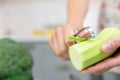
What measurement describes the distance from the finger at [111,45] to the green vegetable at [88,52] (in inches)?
0.5

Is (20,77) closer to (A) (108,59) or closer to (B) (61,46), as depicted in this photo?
(B) (61,46)

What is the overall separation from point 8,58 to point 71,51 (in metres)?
0.22

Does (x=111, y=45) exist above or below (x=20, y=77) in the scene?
above

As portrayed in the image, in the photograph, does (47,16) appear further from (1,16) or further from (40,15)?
(1,16)

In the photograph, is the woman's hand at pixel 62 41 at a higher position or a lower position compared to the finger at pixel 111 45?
lower

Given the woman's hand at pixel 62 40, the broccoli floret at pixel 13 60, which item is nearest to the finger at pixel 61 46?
the woman's hand at pixel 62 40

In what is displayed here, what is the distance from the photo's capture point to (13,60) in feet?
2.53

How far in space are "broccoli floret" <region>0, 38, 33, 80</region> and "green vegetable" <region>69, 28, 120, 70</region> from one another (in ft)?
0.66

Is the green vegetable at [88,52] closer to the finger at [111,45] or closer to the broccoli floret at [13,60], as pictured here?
the finger at [111,45]

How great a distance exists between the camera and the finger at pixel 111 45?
1.94 feet

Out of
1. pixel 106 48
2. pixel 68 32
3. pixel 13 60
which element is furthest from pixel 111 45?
pixel 13 60

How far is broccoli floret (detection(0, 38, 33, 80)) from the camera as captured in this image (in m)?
0.75

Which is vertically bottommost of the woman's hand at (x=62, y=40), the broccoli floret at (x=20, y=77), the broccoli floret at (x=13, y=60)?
the broccoli floret at (x=20, y=77)

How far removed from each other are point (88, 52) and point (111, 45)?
0.05 m
